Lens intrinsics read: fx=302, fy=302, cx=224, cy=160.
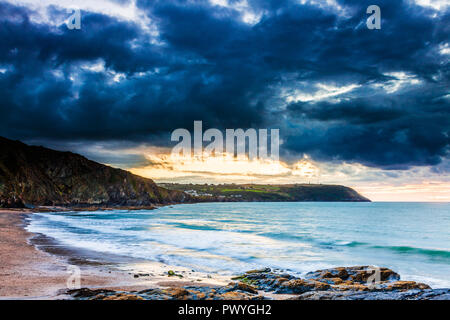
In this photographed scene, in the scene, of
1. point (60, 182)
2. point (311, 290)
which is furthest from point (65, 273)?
point (60, 182)

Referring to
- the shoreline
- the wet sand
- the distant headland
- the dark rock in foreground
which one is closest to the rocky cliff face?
the distant headland

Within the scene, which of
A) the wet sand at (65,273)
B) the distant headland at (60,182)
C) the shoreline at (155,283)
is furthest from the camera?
the distant headland at (60,182)

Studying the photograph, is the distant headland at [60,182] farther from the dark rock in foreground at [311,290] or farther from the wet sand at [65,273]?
the dark rock in foreground at [311,290]

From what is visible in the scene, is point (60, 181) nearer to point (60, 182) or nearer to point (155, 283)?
point (60, 182)

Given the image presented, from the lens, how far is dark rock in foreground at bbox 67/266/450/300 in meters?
7.89

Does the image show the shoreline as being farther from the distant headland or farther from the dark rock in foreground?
the distant headland

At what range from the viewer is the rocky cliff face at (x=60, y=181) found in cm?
7725

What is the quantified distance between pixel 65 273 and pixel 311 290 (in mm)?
9071

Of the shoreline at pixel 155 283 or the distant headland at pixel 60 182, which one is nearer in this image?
the shoreline at pixel 155 283

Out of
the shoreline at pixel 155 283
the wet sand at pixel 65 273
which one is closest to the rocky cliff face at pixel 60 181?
the wet sand at pixel 65 273

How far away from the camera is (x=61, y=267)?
12641 mm

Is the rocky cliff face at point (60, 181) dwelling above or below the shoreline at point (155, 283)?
above

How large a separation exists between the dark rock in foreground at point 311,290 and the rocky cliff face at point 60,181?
239 ft
